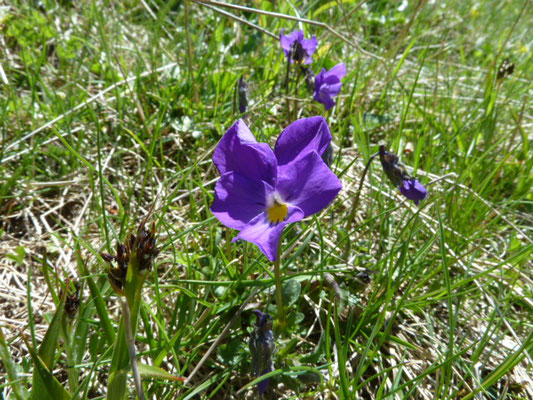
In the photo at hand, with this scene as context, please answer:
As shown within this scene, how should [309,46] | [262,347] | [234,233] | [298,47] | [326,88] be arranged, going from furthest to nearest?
[309,46] → [298,47] → [326,88] → [234,233] → [262,347]

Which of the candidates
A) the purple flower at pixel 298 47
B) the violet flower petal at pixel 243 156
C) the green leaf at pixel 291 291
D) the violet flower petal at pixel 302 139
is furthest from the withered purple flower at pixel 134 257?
the purple flower at pixel 298 47

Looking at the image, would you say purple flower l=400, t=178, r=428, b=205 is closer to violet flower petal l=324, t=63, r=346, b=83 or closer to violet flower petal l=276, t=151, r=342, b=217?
violet flower petal l=276, t=151, r=342, b=217

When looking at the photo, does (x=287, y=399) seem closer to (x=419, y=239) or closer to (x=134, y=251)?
(x=134, y=251)

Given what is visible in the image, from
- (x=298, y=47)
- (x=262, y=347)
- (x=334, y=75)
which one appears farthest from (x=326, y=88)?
(x=262, y=347)

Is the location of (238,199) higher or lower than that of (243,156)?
lower

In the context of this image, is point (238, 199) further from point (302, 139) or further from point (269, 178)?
point (302, 139)
